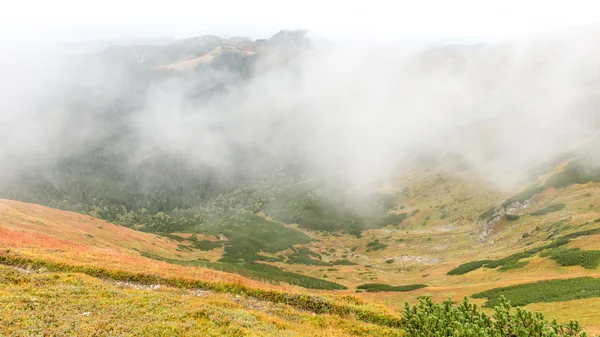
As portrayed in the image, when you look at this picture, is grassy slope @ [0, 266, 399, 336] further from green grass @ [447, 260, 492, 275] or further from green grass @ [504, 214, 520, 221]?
green grass @ [504, 214, 520, 221]

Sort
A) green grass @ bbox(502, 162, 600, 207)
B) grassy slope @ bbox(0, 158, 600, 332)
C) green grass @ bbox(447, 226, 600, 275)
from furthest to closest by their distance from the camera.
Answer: green grass @ bbox(502, 162, 600, 207) < green grass @ bbox(447, 226, 600, 275) < grassy slope @ bbox(0, 158, 600, 332)

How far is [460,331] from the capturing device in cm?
1272

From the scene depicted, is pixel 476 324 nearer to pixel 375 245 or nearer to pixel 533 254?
pixel 533 254

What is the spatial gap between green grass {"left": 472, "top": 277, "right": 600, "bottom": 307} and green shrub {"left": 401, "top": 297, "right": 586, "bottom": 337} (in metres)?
20.9

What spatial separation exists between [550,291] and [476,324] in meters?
28.4

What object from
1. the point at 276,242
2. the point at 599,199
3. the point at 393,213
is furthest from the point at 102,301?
the point at 393,213

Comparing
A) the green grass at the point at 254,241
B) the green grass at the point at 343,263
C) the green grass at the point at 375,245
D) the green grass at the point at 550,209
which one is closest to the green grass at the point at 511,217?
the green grass at the point at 550,209

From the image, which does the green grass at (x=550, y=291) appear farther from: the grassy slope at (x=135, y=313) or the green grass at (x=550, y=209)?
the green grass at (x=550, y=209)

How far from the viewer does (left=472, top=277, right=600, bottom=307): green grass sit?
29.8 meters

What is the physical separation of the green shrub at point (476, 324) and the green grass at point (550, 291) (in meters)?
20.9

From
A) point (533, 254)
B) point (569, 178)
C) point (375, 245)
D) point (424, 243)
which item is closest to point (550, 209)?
point (569, 178)

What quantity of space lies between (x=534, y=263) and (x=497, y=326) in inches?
1754

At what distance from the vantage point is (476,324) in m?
13.4

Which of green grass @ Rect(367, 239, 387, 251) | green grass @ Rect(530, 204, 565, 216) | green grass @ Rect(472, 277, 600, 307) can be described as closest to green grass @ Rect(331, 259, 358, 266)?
green grass @ Rect(367, 239, 387, 251)
